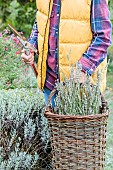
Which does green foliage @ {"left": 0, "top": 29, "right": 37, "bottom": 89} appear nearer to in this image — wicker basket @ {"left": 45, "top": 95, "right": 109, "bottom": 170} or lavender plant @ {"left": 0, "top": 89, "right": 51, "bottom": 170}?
lavender plant @ {"left": 0, "top": 89, "right": 51, "bottom": 170}

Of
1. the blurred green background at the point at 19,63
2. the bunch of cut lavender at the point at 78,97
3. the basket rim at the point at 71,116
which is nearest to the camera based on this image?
the basket rim at the point at 71,116

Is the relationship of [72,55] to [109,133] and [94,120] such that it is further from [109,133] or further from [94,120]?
[109,133]

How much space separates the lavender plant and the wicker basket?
665mm

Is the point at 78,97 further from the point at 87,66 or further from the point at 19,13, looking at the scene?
the point at 19,13

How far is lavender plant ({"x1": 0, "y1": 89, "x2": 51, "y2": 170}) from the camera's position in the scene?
380 centimetres

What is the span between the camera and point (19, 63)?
6531 mm

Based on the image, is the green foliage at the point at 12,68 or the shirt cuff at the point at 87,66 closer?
the shirt cuff at the point at 87,66

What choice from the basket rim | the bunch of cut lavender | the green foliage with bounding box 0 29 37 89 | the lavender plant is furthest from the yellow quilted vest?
the green foliage with bounding box 0 29 37 89

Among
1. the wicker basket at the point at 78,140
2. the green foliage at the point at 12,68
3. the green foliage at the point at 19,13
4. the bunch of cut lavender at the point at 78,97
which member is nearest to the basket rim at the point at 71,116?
the wicker basket at the point at 78,140

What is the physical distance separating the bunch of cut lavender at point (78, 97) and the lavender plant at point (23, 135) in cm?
73

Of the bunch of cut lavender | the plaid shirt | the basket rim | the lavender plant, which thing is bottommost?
the lavender plant

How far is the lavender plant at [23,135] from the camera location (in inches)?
150

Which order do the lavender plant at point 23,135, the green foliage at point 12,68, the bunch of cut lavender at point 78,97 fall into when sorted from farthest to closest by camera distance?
1. the green foliage at point 12,68
2. the lavender plant at point 23,135
3. the bunch of cut lavender at point 78,97

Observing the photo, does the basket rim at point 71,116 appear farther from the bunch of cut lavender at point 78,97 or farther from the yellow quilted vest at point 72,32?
the yellow quilted vest at point 72,32
